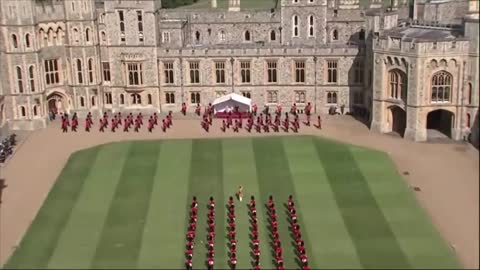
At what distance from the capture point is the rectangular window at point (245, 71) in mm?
63250

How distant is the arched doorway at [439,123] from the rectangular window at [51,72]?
28084 millimetres

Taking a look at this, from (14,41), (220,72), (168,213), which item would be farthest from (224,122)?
(168,213)

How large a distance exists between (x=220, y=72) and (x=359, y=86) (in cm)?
1072

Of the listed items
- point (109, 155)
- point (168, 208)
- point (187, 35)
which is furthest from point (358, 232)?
point (187, 35)

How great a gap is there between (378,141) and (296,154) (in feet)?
21.0

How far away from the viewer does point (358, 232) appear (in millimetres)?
40281

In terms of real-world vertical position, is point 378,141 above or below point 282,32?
below

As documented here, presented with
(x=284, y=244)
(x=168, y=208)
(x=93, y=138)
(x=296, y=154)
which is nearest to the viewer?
(x=284, y=244)

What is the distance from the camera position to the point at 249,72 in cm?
6344

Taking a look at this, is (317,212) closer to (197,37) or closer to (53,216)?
(53,216)

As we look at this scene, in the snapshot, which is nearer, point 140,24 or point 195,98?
point 140,24

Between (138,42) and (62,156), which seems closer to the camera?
(62,156)

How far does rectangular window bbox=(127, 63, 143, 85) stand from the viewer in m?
63.5

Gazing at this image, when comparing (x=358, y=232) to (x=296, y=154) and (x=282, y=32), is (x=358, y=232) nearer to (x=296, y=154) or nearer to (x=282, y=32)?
(x=296, y=154)
